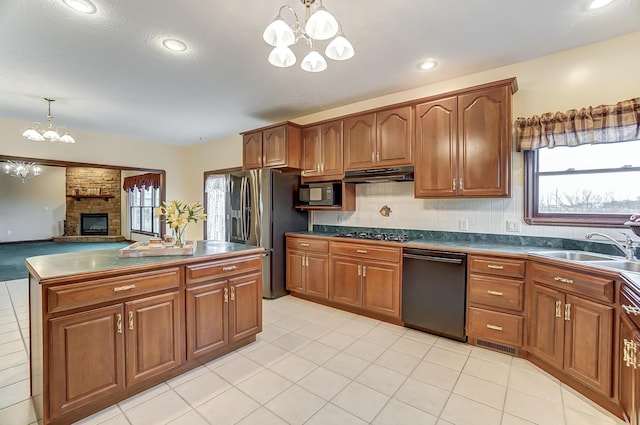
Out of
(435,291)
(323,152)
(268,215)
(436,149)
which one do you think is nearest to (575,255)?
(435,291)

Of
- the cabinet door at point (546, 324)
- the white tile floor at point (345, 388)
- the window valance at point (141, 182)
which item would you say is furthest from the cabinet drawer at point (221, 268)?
the window valance at point (141, 182)

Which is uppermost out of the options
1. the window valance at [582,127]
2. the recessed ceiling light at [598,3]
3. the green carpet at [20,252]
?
the recessed ceiling light at [598,3]

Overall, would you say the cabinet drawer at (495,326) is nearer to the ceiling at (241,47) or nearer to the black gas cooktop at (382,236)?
the black gas cooktop at (382,236)

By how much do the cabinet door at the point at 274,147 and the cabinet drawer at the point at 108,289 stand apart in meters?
2.33

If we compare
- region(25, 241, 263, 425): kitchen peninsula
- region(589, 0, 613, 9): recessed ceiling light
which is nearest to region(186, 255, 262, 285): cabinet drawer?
region(25, 241, 263, 425): kitchen peninsula

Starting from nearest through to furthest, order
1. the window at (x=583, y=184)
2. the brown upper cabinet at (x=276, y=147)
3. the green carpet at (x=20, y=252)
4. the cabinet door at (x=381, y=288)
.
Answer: the window at (x=583, y=184), the cabinet door at (x=381, y=288), the brown upper cabinet at (x=276, y=147), the green carpet at (x=20, y=252)

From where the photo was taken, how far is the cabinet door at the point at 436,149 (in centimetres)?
290

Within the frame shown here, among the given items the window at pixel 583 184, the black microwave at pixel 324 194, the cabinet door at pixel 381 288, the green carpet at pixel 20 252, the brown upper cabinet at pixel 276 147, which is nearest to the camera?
the window at pixel 583 184

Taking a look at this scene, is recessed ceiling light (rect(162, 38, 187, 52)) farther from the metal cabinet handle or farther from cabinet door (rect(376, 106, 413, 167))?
the metal cabinet handle

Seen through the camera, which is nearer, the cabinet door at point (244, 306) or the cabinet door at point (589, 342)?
the cabinet door at point (589, 342)

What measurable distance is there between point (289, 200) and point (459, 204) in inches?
89.3

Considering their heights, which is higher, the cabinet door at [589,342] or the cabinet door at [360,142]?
the cabinet door at [360,142]

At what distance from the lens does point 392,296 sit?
3.10m

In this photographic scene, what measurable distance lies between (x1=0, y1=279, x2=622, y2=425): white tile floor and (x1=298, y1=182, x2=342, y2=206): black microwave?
5.75ft
